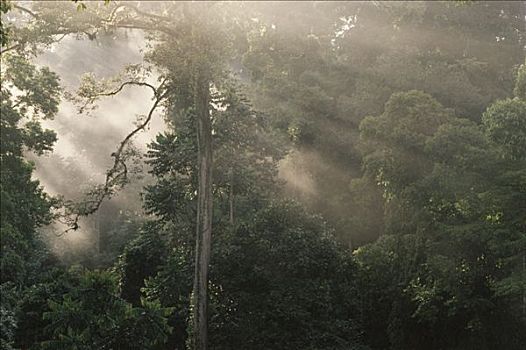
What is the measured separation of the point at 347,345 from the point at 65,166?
4275cm

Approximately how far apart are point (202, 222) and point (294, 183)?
14.1 metres

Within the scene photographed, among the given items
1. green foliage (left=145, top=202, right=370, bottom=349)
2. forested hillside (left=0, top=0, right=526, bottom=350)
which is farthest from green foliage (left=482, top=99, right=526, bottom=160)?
green foliage (left=145, top=202, right=370, bottom=349)

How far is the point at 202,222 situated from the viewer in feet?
53.6

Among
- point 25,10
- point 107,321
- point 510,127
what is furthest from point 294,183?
point 25,10

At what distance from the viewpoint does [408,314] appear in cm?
2012

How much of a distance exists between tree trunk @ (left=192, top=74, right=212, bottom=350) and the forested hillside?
0.06m

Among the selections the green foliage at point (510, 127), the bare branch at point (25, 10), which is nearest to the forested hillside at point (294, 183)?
the green foliage at point (510, 127)

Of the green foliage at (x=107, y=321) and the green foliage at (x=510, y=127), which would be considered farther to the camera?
the green foliage at (x=510, y=127)

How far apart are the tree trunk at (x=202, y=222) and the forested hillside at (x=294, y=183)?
59 mm

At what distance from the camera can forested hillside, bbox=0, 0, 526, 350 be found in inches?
608

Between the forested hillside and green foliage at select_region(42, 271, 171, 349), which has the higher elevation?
the forested hillside

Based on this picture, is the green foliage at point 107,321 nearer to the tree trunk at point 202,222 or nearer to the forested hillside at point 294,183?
the forested hillside at point 294,183

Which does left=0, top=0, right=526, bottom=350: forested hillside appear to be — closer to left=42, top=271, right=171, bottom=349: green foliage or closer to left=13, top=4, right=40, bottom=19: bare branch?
left=42, top=271, right=171, bottom=349: green foliage

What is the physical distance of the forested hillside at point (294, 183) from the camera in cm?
1545
